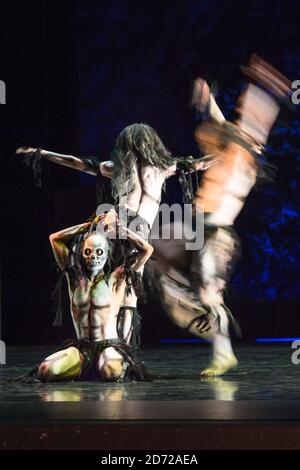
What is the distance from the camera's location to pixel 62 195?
823 centimetres

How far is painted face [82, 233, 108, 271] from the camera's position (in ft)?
17.3

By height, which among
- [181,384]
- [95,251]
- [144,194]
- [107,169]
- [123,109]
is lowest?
[181,384]

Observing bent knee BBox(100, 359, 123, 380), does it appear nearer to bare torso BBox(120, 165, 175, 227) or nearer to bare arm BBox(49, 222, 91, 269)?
bare arm BBox(49, 222, 91, 269)

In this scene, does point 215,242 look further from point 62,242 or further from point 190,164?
point 62,242

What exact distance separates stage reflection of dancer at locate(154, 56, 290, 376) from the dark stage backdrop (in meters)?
1.61

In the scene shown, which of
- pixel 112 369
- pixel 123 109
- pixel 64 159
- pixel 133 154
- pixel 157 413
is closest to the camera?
pixel 157 413

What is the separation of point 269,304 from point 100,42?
2.39 meters

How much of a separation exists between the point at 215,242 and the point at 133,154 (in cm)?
64

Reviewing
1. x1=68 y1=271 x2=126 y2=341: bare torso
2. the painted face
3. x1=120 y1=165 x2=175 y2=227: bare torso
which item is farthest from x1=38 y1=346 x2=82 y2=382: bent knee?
x1=120 y1=165 x2=175 y2=227: bare torso

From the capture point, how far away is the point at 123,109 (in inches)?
320

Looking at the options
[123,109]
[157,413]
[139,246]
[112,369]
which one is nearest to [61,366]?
[112,369]

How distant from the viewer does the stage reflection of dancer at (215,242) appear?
559 centimetres

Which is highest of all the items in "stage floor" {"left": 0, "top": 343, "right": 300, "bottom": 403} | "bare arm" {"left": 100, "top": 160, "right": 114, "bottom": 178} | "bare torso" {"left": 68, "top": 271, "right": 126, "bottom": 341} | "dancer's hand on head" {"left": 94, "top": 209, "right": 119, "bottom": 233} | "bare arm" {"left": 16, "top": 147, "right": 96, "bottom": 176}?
"bare arm" {"left": 16, "top": 147, "right": 96, "bottom": 176}

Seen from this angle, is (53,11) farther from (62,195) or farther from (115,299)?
(115,299)
